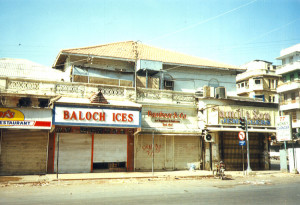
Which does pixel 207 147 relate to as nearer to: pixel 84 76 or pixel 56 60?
pixel 84 76

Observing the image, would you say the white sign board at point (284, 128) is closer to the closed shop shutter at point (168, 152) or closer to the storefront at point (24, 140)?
the closed shop shutter at point (168, 152)

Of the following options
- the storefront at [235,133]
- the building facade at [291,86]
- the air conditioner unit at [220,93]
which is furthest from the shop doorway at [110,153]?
the building facade at [291,86]

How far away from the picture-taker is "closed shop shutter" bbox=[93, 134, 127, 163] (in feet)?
62.1

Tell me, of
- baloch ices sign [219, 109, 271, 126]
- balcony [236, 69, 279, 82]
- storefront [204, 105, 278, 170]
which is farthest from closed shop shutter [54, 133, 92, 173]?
balcony [236, 69, 279, 82]

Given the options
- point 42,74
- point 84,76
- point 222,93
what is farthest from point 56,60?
point 222,93

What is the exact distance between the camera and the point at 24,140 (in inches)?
677

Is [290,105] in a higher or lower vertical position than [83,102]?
higher

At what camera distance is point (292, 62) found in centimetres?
4553

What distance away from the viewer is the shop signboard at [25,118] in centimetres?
1552

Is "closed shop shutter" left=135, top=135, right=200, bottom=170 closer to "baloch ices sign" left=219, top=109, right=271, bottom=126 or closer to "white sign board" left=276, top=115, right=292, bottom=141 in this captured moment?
"baloch ices sign" left=219, top=109, right=271, bottom=126

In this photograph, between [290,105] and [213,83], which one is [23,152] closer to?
[213,83]

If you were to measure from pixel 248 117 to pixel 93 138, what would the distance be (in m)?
13.1

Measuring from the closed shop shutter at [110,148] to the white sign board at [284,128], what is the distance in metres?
13.0

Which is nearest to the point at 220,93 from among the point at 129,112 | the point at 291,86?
the point at 129,112
